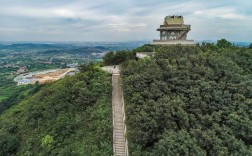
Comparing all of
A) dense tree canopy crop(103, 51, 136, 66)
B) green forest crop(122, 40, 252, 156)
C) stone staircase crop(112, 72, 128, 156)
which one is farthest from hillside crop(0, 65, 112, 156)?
dense tree canopy crop(103, 51, 136, 66)

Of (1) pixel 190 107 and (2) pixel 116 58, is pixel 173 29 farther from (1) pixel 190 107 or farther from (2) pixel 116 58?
(1) pixel 190 107

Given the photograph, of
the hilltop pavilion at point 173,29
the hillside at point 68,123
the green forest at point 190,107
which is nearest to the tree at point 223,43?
the hilltop pavilion at point 173,29

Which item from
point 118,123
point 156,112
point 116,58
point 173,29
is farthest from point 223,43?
point 156,112

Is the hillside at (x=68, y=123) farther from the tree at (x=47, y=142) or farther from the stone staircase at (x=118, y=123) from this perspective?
the stone staircase at (x=118, y=123)

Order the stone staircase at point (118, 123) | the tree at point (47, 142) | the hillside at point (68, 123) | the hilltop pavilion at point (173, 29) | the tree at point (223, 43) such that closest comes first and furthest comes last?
the stone staircase at point (118, 123)
the hillside at point (68, 123)
the tree at point (47, 142)
the tree at point (223, 43)
the hilltop pavilion at point (173, 29)

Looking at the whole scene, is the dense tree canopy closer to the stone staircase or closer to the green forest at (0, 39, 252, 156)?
the green forest at (0, 39, 252, 156)

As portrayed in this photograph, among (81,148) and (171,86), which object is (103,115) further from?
(171,86)
